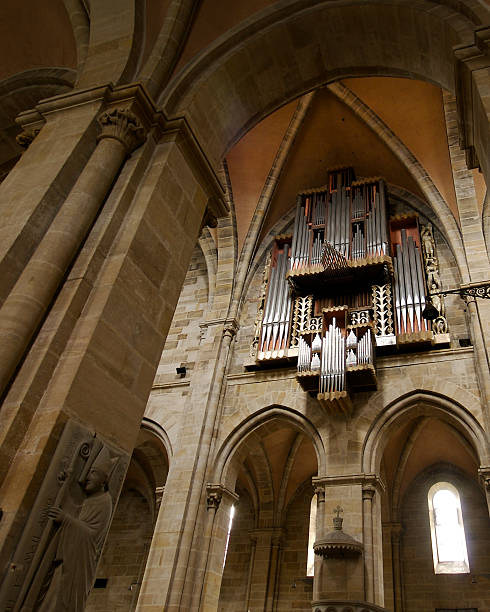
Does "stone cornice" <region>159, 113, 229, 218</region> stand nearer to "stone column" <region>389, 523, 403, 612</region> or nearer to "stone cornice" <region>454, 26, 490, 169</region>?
"stone cornice" <region>454, 26, 490, 169</region>

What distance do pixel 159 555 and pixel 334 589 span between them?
2.87m

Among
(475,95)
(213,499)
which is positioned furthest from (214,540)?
(475,95)

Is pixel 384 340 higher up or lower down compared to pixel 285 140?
lower down

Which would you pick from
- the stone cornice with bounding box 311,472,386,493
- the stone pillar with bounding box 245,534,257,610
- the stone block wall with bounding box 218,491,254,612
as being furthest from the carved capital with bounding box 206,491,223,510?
the stone block wall with bounding box 218,491,254,612

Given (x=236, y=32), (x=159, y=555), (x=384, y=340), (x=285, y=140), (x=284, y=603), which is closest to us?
(x=236, y=32)

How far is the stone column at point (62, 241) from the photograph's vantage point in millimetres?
3568

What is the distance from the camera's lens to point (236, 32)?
607 cm

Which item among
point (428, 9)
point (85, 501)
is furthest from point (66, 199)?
point (428, 9)

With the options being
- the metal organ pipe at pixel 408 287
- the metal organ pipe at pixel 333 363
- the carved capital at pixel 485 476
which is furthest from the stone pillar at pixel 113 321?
the metal organ pipe at pixel 408 287

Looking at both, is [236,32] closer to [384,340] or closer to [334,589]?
[384,340]

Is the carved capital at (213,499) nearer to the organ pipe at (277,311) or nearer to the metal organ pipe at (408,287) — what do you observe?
the organ pipe at (277,311)

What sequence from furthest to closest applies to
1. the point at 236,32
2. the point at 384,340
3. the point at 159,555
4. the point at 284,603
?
the point at 284,603, the point at 384,340, the point at 159,555, the point at 236,32

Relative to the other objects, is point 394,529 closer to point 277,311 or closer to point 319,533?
point 319,533

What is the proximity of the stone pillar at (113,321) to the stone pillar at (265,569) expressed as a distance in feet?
30.1
